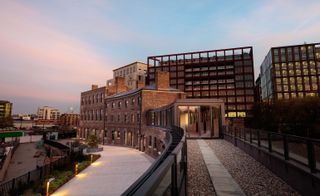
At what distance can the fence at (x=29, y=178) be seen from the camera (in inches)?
515

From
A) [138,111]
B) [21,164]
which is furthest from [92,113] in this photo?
[138,111]

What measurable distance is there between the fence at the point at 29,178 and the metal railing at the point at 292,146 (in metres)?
16.3

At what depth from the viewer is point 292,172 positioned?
6746 mm

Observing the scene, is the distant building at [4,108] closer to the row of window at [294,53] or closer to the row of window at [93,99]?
the row of window at [93,99]

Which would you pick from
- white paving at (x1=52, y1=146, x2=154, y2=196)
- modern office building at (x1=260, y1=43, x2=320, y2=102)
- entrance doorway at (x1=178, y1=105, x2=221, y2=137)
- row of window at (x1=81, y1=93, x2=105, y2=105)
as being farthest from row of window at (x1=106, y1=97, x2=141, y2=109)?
modern office building at (x1=260, y1=43, x2=320, y2=102)

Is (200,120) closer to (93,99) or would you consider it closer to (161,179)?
(161,179)

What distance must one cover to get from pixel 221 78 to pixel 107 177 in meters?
75.1

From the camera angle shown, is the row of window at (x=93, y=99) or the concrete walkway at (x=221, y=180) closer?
the concrete walkway at (x=221, y=180)

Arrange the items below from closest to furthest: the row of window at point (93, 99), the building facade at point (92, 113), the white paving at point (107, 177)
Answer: the white paving at point (107, 177), the building facade at point (92, 113), the row of window at point (93, 99)

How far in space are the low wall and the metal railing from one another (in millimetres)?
177

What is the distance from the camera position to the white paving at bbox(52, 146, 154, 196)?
14.4 m

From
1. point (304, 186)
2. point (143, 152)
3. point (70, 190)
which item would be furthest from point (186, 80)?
point (304, 186)

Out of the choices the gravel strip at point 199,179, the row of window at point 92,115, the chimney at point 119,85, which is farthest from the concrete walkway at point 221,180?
the row of window at point 92,115

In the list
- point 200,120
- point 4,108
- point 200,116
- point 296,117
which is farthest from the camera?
point 4,108
